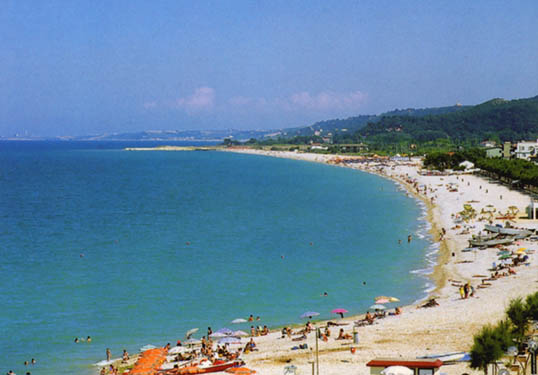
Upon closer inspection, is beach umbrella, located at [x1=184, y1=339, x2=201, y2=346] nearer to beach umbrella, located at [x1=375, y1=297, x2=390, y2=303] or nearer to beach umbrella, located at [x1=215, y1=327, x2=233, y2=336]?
beach umbrella, located at [x1=215, y1=327, x2=233, y2=336]

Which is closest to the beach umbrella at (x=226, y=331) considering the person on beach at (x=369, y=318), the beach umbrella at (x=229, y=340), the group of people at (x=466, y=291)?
the beach umbrella at (x=229, y=340)

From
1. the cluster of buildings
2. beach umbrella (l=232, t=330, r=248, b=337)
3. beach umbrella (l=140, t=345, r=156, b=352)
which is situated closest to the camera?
beach umbrella (l=140, t=345, r=156, b=352)

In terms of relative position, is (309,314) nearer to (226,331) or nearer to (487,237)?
(226,331)

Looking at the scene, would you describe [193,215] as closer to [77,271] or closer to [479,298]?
[77,271]

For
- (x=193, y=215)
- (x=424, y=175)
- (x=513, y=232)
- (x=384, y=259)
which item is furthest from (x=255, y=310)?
(x=424, y=175)

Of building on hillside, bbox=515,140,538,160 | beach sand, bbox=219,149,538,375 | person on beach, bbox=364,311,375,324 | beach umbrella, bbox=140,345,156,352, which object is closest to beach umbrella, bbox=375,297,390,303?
beach sand, bbox=219,149,538,375

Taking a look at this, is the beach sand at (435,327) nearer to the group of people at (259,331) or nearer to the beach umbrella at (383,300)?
the group of people at (259,331)
